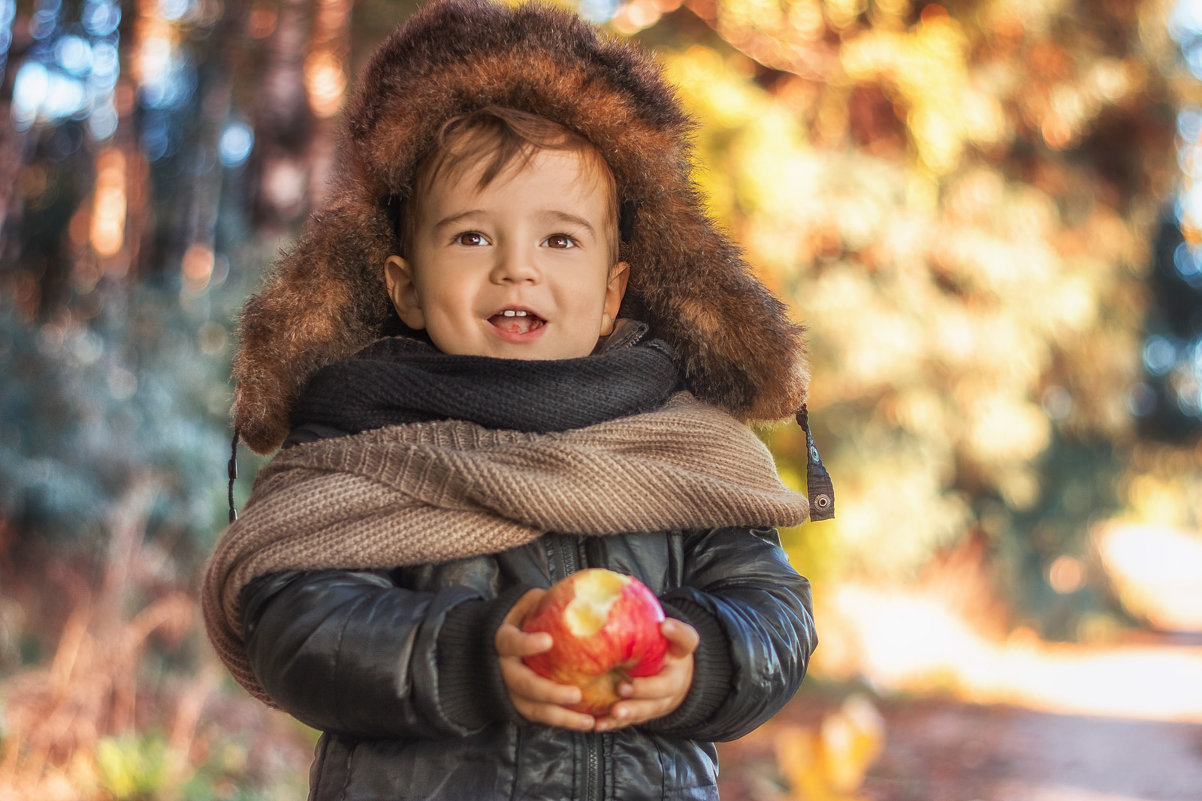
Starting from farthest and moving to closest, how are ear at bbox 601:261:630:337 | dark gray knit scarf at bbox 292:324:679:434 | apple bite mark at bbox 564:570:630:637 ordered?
ear at bbox 601:261:630:337
dark gray knit scarf at bbox 292:324:679:434
apple bite mark at bbox 564:570:630:637

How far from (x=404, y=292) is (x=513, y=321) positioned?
0.96 ft

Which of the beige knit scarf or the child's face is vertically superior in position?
the child's face

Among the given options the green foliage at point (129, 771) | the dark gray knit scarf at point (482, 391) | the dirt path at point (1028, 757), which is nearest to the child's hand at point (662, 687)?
the dark gray knit scarf at point (482, 391)

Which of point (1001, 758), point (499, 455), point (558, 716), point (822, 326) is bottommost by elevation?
point (558, 716)

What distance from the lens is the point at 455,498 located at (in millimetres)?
1765

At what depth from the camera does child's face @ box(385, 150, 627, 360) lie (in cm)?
195

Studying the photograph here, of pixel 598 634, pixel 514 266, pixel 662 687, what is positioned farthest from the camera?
pixel 514 266

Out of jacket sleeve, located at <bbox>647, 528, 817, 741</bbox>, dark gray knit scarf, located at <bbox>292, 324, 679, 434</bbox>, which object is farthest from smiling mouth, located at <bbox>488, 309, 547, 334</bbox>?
A: jacket sleeve, located at <bbox>647, 528, 817, 741</bbox>

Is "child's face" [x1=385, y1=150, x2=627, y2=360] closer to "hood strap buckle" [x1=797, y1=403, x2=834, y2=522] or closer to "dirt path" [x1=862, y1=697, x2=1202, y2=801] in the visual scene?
"hood strap buckle" [x1=797, y1=403, x2=834, y2=522]

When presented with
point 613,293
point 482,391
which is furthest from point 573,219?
point 482,391

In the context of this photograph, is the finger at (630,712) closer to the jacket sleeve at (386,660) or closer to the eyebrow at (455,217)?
the jacket sleeve at (386,660)

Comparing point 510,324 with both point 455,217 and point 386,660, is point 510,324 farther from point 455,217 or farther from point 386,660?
point 386,660

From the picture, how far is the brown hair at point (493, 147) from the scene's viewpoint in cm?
198

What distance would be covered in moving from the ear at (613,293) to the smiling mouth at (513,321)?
22 centimetres
